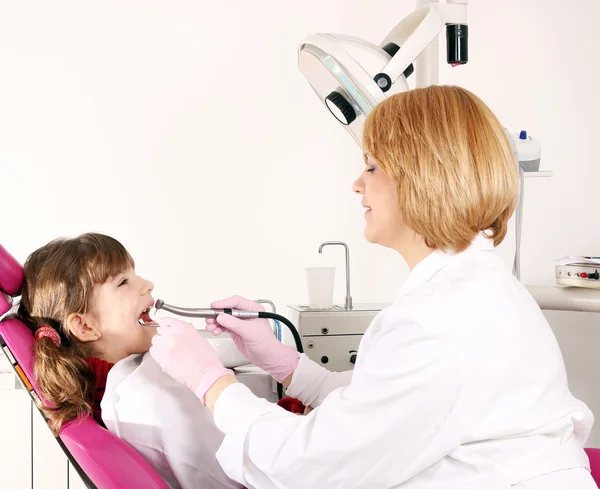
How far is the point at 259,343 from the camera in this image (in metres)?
1.51

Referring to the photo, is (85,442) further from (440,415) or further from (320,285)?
(320,285)

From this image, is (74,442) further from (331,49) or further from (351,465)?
(331,49)

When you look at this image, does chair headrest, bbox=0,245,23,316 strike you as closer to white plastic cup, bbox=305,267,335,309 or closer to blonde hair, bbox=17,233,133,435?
blonde hair, bbox=17,233,133,435

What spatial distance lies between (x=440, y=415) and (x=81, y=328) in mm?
792

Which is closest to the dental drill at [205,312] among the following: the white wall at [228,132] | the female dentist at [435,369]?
the female dentist at [435,369]

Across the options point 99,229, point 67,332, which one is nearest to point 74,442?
point 67,332

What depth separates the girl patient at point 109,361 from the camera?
4.17 feet

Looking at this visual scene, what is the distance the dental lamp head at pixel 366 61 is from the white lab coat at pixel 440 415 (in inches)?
22.2

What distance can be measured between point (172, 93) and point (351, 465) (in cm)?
203

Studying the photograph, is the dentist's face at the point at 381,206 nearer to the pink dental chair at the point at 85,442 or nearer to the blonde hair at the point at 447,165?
the blonde hair at the point at 447,165

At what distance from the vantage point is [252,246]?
280cm

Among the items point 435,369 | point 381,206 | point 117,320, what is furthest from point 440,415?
point 117,320

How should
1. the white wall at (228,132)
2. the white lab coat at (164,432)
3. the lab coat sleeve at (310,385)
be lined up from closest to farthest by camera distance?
the white lab coat at (164,432) < the lab coat sleeve at (310,385) < the white wall at (228,132)

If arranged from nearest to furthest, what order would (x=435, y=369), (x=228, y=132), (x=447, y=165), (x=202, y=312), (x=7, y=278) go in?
(x=435, y=369) < (x=447, y=165) < (x=7, y=278) < (x=202, y=312) < (x=228, y=132)
